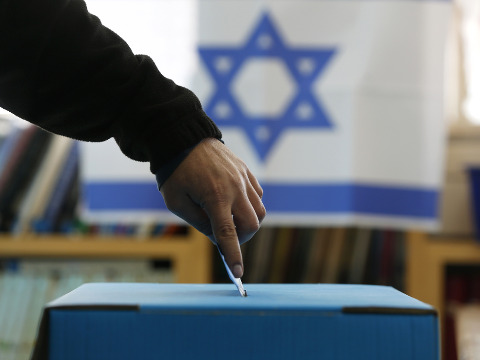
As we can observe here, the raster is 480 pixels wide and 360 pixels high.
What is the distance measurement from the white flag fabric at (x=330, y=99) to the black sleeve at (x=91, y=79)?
821mm

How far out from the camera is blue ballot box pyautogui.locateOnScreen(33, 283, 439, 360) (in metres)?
0.53

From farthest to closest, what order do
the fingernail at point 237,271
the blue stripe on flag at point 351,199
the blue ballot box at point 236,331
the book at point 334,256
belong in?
1. the book at point 334,256
2. the blue stripe on flag at point 351,199
3. the fingernail at point 237,271
4. the blue ballot box at point 236,331

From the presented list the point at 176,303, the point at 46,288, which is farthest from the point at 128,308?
the point at 46,288

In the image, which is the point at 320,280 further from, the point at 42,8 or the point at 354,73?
the point at 42,8

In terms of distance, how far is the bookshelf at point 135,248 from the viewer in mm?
1592

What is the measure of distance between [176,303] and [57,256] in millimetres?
1262

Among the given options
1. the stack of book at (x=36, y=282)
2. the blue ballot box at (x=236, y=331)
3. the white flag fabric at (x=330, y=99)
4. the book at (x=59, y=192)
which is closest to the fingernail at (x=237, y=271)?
the blue ballot box at (x=236, y=331)

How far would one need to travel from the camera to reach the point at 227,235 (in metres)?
0.65

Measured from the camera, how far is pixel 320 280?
5.56ft

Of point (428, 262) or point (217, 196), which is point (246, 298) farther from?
point (428, 262)

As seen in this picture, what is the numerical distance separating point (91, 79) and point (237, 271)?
239 millimetres

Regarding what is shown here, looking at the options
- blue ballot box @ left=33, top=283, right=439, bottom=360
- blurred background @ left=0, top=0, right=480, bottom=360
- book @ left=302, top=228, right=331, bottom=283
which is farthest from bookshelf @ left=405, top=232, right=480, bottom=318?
blue ballot box @ left=33, top=283, right=439, bottom=360

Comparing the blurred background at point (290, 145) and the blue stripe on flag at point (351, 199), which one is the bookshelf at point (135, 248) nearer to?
the blurred background at point (290, 145)

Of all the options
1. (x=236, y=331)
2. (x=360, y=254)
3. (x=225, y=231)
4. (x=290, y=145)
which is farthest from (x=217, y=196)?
(x=360, y=254)
